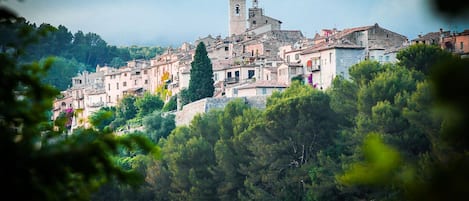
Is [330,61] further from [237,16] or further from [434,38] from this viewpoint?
[237,16]

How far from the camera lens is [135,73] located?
285ft

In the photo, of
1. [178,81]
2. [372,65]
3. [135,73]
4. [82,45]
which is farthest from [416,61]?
[82,45]

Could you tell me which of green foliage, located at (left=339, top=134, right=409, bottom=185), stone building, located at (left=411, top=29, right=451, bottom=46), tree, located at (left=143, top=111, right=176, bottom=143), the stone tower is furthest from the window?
green foliage, located at (left=339, top=134, right=409, bottom=185)

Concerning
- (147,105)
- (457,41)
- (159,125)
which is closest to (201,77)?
(159,125)

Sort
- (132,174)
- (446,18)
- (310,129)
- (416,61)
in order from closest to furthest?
(446,18) → (132,174) → (310,129) → (416,61)

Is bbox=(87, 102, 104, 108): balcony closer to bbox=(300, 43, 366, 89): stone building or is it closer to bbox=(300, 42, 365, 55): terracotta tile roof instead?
bbox=(300, 42, 365, 55): terracotta tile roof

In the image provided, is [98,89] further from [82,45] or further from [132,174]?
[132,174]

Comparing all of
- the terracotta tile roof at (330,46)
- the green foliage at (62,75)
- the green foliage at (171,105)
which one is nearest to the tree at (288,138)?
the terracotta tile roof at (330,46)

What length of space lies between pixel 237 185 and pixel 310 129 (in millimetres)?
4297

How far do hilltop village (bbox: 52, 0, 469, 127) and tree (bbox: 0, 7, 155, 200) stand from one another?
40.8m

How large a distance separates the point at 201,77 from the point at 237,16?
29.8 metres

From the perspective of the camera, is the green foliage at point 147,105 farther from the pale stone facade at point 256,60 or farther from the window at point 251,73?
the window at point 251,73

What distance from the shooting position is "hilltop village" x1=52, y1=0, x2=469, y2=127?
62.4 metres

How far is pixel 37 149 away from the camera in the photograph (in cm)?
536
